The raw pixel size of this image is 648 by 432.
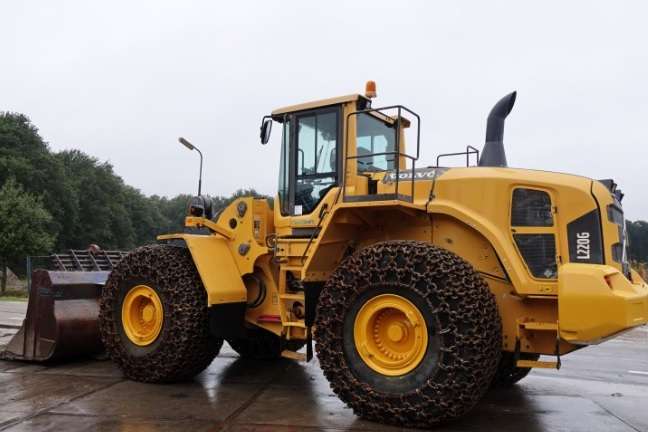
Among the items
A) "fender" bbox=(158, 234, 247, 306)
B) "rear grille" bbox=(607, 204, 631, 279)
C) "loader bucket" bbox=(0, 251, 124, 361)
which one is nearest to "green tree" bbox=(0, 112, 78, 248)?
"loader bucket" bbox=(0, 251, 124, 361)

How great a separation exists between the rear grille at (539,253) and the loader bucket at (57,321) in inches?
206

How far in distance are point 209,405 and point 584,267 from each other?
3.48 meters

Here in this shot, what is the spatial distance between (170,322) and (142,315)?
1.97 feet

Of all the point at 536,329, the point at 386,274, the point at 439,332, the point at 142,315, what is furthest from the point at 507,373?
the point at 142,315

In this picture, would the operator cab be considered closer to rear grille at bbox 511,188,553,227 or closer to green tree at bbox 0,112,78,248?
rear grille at bbox 511,188,553,227

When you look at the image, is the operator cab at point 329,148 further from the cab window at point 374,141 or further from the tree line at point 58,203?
the tree line at point 58,203

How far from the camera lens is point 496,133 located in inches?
242

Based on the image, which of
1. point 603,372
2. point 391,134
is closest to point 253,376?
point 391,134

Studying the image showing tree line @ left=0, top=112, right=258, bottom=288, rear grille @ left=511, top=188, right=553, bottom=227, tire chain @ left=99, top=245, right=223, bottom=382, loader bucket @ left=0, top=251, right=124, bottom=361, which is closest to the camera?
rear grille @ left=511, top=188, right=553, bottom=227

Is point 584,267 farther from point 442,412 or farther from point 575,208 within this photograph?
point 442,412

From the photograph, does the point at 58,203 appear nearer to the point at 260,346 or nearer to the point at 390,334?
the point at 260,346

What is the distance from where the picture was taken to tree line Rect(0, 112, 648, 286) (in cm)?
2548

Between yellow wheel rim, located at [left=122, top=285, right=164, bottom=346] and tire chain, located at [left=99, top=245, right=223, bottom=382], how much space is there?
97mm

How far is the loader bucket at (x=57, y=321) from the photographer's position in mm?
7281
